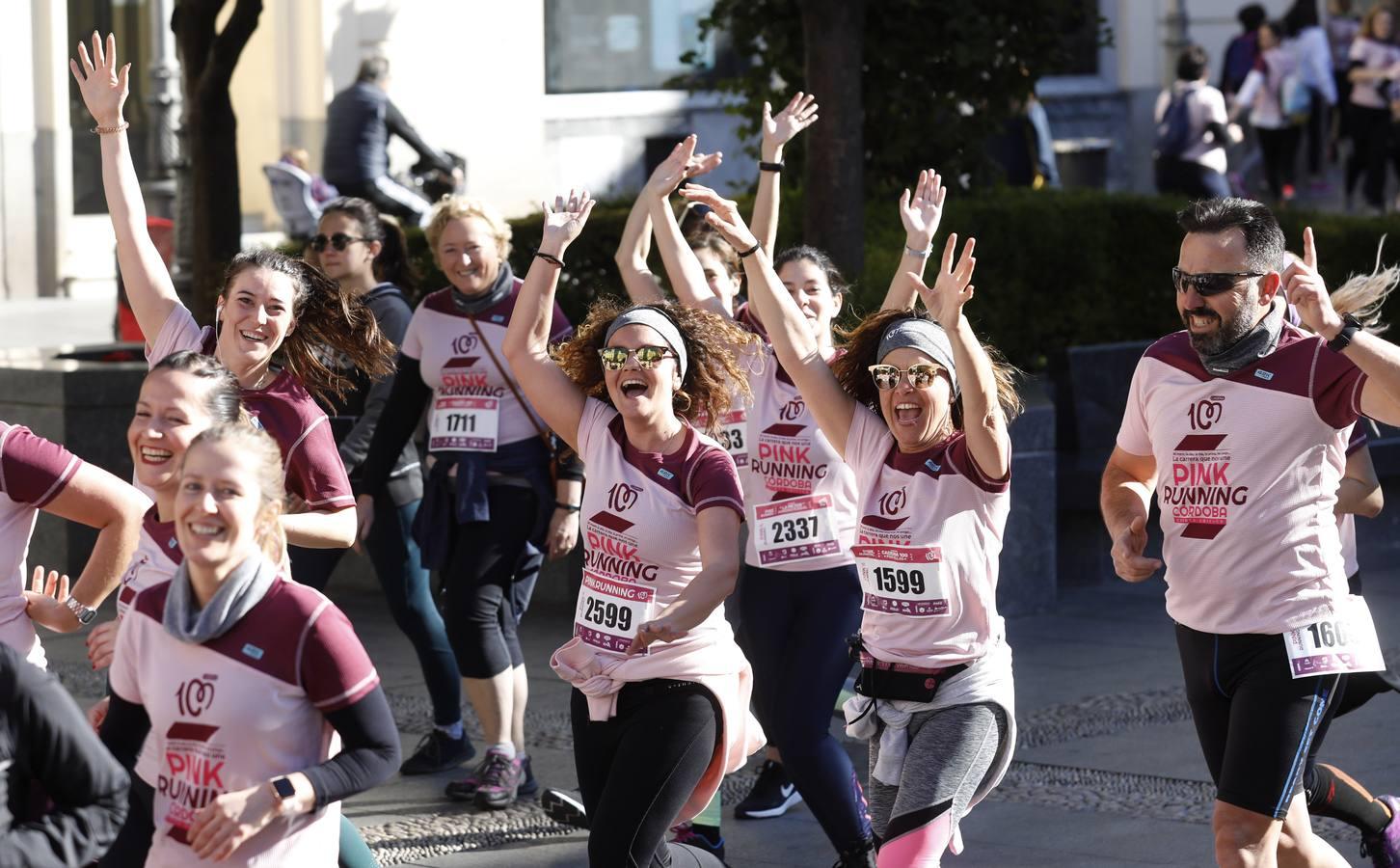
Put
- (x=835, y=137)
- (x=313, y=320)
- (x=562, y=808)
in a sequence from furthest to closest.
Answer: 1. (x=835, y=137)
2. (x=562, y=808)
3. (x=313, y=320)

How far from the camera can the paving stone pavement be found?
6340 mm

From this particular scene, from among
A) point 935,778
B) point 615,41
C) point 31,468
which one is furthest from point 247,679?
point 615,41

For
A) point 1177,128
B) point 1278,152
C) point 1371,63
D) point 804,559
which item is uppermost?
point 1371,63

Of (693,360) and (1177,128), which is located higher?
(1177,128)

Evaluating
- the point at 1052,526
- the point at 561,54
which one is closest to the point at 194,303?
the point at 1052,526

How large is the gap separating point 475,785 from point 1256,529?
2.82 meters

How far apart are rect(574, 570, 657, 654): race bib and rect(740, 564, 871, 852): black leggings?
0.93m

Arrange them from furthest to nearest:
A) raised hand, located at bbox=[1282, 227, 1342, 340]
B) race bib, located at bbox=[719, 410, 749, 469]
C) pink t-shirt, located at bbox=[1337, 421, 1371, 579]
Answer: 1. race bib, located at bbox=[719, 410, 749, 469]
2. pink t-shirt, located at bbox=[1337, 421, 1371, 579]
3. raised hand, located at bbox=[1282, 227, 1342, 340]

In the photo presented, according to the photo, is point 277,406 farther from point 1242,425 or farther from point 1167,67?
point 1167,67

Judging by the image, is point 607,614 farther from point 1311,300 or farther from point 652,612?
point 1311,300

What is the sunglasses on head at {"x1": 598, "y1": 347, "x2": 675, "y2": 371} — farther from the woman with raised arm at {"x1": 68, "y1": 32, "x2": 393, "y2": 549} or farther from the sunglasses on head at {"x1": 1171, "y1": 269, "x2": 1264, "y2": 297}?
the sunglasses on head at {"x1": 1171, "y1": 269, "x2": 1264, "y2": 297}

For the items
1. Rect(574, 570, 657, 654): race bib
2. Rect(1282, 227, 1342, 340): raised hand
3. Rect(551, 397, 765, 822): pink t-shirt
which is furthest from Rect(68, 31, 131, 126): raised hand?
Rect(1282, 227, 1342, 340): raised hand

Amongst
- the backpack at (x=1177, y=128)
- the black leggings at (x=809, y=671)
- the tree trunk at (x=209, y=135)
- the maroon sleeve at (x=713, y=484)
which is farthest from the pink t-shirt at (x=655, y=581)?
the backpack at (x=1177, y=128)

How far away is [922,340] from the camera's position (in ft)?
16.9
